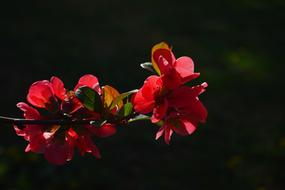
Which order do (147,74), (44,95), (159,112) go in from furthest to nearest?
(147,74), (44,95), (159,112)

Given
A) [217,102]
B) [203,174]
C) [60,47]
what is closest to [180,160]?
[203,174]

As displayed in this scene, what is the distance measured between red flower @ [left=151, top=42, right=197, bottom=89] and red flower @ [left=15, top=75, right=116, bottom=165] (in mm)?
132

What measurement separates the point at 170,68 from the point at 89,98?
143mm

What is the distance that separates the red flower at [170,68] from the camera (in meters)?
0.78

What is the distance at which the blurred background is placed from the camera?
267 cm

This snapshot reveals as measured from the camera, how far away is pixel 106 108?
0.84 meters

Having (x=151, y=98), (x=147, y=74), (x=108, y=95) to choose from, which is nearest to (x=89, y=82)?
(x=108, y=95)

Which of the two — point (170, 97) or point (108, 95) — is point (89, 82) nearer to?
point (108, 95)

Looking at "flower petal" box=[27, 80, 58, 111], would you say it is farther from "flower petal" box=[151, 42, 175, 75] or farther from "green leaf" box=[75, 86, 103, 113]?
"flower petal" box=[151, 42, 175, 75]

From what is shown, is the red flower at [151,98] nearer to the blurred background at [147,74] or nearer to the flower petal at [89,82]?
the flower petal at [89,82]

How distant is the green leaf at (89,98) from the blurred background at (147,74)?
66.9 inches

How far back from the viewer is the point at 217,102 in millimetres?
3564

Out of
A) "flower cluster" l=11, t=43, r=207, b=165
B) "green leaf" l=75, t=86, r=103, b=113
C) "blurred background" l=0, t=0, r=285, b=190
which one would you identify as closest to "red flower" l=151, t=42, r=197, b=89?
"flower cluster" l=11, t=43, r=207, b=165

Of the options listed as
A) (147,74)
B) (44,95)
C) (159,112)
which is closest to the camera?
(159,112)
